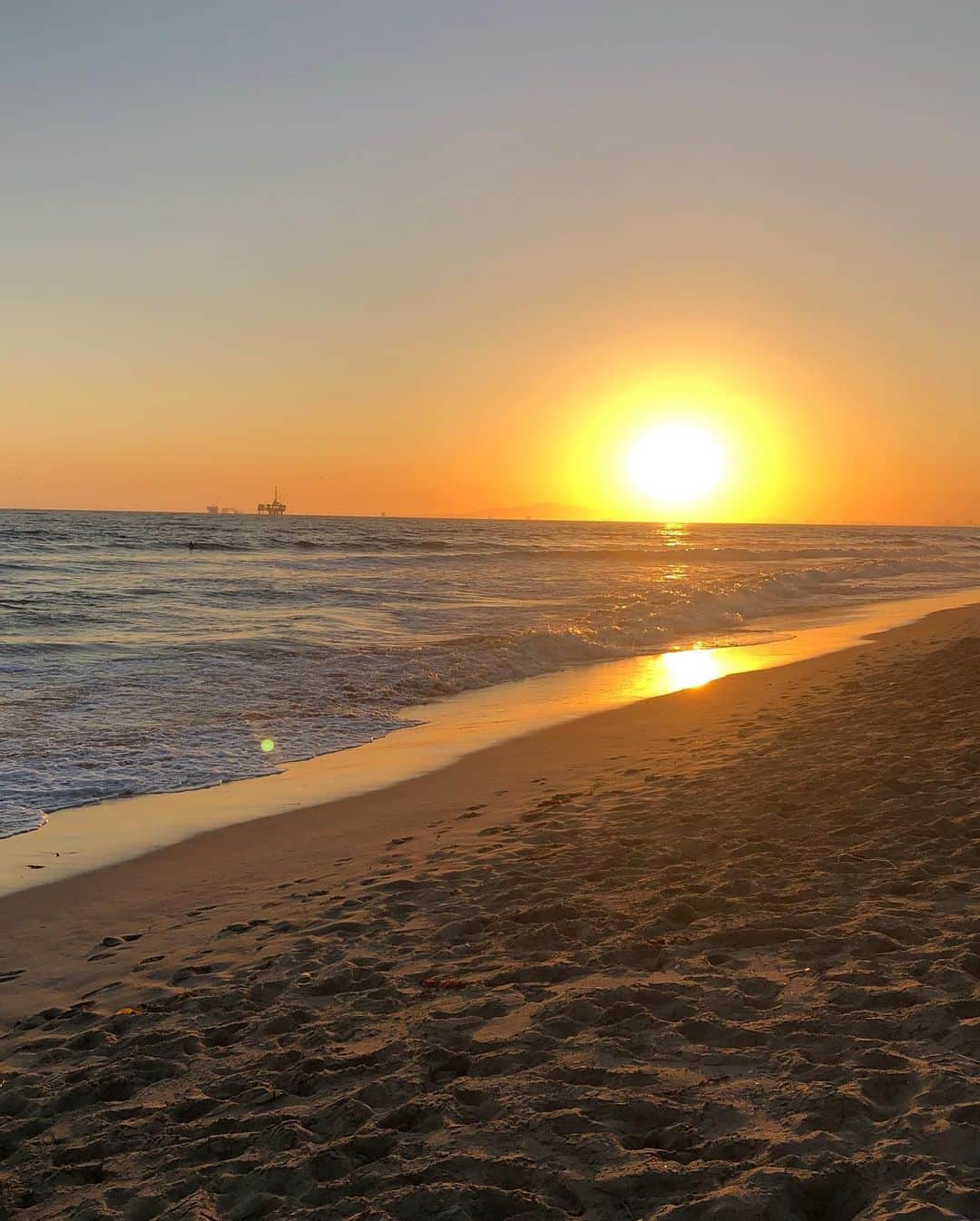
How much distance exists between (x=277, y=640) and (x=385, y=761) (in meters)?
9.38

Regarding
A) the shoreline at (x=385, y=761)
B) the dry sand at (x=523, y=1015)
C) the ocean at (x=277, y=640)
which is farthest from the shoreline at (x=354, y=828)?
the ocean at (x=277, y=640)

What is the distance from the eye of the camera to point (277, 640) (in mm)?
18969

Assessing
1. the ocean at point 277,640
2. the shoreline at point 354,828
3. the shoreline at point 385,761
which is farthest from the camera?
the ocean at point 277,640

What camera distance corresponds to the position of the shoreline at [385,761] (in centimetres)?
729

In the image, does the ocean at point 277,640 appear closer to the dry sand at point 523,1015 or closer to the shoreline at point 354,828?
the shoreline at point 354,828

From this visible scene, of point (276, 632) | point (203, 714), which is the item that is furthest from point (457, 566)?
point (203, 714)

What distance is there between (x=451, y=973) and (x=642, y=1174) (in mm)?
1749

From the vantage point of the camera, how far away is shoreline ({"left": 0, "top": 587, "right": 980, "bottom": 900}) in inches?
287

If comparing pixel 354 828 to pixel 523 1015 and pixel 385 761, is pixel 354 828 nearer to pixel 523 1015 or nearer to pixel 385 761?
pixel 385 761

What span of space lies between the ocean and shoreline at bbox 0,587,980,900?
1.16 ft

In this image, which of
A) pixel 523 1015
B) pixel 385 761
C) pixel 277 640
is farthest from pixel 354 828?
pixel 277 640

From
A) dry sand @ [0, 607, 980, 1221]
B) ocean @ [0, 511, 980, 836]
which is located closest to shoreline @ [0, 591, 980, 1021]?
dry sand @ [0, 607, 980, 1221]

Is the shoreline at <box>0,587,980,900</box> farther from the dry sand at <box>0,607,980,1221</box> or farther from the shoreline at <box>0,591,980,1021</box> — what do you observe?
the dry sand at <box>0,607,980,1221</box>

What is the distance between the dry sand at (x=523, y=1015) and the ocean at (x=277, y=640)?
3080mm
